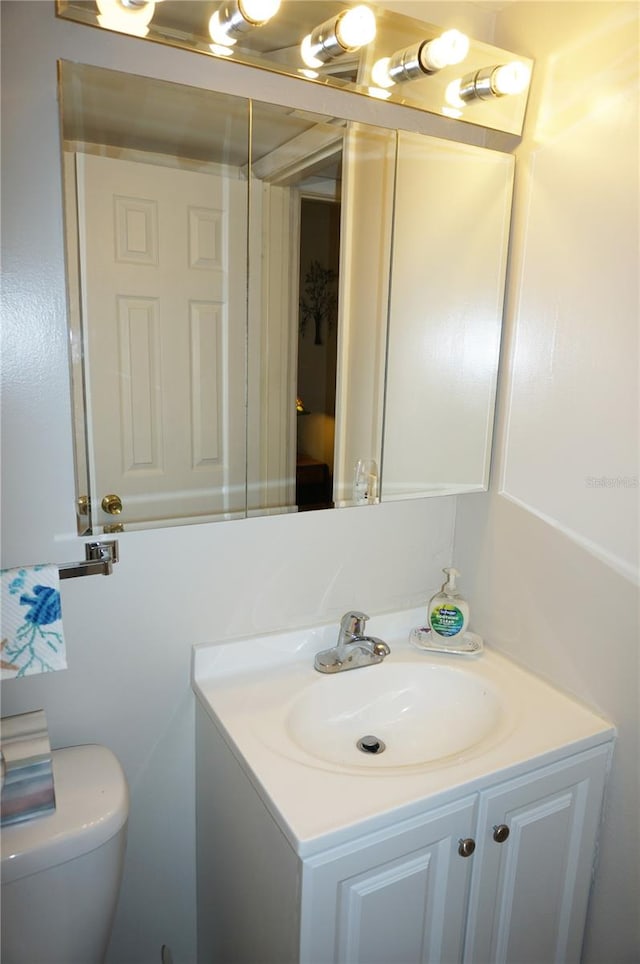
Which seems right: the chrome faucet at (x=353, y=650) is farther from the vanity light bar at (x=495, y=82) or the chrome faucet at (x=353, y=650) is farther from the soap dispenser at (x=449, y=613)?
the vanity light bar at (x=495, y=82)

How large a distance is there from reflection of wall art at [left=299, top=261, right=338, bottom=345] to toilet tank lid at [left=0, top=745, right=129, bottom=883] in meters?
0.88

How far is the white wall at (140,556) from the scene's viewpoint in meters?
1.01

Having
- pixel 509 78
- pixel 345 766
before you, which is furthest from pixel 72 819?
pixel 509 78

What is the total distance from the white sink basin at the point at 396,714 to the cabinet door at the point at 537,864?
0.43 ft

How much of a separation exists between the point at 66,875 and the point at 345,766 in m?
0.47

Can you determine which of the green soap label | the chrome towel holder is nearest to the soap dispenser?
the green soap label

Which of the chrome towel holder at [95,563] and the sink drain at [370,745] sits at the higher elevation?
the chrome towel holder at [95,563]

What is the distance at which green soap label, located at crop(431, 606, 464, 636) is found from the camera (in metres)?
1.47

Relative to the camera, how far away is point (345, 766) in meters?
1.08

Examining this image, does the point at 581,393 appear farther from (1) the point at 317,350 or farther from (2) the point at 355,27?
(2) the point at 355,27

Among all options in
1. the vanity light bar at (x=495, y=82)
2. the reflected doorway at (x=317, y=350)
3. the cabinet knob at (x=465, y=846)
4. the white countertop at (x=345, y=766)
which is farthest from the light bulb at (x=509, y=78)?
the cabinet knob at (x=465, y=846)

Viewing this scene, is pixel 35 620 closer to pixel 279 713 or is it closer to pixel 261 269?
pixel 279 713

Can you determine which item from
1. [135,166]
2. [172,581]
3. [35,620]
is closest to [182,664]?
[172,581]

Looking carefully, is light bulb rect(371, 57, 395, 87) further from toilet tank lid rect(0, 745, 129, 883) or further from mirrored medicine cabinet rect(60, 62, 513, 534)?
toilet tank lid rect(0, 745, 129, 883)
